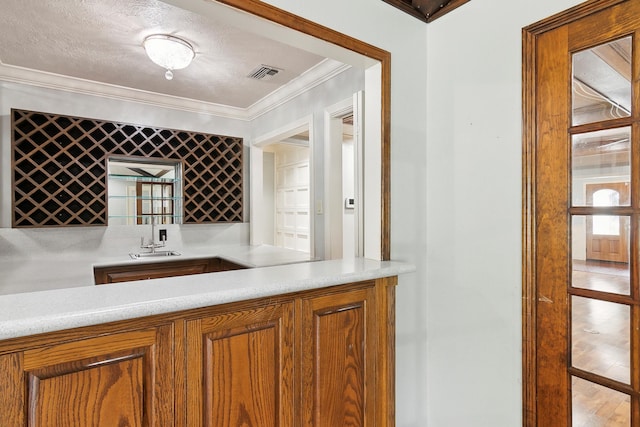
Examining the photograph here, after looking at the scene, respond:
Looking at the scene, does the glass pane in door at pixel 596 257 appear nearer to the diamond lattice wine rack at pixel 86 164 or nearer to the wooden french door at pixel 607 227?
the wooden french door at pixel 607 227

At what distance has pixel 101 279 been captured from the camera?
110 inches

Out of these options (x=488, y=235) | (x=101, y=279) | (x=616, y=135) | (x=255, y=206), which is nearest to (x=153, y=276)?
(x=101, y=279)

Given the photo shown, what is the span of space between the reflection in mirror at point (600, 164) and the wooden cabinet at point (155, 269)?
2355 millimetres

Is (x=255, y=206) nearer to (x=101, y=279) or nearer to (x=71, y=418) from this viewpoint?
(x=101, y=279)

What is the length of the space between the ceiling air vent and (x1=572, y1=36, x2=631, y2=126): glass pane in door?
6.78 feet

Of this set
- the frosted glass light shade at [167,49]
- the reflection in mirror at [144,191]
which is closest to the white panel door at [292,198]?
the reflection in mirror at [144,191]

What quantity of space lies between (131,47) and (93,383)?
7.57 feet

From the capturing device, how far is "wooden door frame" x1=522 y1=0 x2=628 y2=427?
55.9 inches

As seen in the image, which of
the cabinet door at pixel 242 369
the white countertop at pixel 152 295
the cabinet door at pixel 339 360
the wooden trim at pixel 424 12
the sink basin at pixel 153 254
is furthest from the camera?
the sink basin at pixel 153 254

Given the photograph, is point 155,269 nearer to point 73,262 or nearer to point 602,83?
point 73,262

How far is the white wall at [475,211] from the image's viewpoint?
1.49 metres

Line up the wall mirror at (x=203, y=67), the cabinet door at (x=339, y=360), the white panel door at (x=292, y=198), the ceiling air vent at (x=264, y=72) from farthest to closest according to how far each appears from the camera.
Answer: the white panel door at (x=292, y=198) < the ceiling air vent at (x=264, y=72) < the wall mirror at (x=203, y=67) < the cabinet door at (x=339, y=360)

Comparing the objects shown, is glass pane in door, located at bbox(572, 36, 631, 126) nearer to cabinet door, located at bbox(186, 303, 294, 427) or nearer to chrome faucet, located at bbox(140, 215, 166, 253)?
cabinet door, located at bbox(186, 303, 294, 427)

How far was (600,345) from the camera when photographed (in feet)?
4.16
